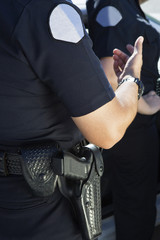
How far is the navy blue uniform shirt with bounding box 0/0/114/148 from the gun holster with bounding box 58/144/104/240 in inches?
7.1

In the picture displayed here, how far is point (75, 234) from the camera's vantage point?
36.1 inches

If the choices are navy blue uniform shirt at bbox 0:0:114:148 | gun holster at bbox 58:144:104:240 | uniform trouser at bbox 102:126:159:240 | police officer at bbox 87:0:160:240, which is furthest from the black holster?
uniform trouser at bbox 102:126:159:240

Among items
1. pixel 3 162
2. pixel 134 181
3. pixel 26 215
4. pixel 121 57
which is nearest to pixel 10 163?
pixel 3 162

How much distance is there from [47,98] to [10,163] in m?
0.20

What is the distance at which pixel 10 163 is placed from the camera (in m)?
0.86

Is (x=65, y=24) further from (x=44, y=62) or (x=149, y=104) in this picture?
(x=149, y=104)

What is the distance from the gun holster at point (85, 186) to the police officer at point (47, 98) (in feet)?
0.09

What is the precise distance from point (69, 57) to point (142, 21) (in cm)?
84

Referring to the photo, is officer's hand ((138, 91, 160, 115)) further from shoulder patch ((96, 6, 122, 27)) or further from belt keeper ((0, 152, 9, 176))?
belt keeper ((0, 152, 9, 176))

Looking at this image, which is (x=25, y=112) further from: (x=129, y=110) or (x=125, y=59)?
(x=125, y=59)

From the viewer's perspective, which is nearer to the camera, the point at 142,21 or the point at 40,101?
the point at 40,101

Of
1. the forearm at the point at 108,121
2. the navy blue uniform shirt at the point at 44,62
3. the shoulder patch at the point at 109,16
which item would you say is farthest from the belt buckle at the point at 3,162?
the shoulder patch at the point at 109,16

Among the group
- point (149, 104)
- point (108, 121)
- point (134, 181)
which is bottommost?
point (134, 181)

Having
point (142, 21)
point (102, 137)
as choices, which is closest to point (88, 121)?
point (102, 137)
